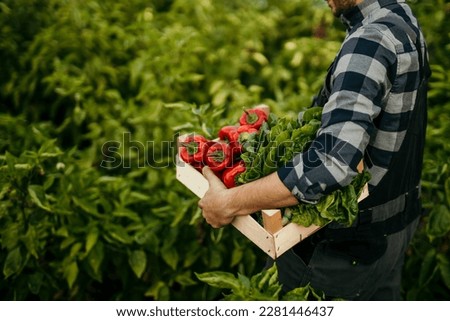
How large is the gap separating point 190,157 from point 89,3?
1914mm

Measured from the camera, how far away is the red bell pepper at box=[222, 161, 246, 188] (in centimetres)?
193

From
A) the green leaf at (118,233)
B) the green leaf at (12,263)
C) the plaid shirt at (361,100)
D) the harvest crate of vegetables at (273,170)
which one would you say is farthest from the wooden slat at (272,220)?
the green leaf at (12,263)

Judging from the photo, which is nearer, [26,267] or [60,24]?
[26,267]

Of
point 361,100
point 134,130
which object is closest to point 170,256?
point 134,130

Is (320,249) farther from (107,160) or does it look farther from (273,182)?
(107,160)

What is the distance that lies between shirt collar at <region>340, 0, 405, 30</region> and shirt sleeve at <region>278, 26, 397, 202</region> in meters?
0.15

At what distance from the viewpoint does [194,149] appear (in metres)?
2.11

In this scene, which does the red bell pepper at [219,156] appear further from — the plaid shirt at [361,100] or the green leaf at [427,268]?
the green leaf at [427,268]

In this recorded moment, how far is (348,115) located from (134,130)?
6.16 feet

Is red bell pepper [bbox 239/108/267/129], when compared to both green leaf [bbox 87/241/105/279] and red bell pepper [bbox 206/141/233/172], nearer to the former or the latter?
red bell pepper [bbox 206/141/233/172]

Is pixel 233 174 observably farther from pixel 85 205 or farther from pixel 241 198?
pixel 85 205

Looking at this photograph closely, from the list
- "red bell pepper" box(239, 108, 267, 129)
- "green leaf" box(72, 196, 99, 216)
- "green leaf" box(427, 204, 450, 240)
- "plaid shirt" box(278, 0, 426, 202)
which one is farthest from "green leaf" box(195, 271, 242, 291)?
"green leaf" box(427, 204, 450, 240)

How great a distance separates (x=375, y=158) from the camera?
6.05ft

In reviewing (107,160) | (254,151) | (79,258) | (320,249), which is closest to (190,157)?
(254,151)
